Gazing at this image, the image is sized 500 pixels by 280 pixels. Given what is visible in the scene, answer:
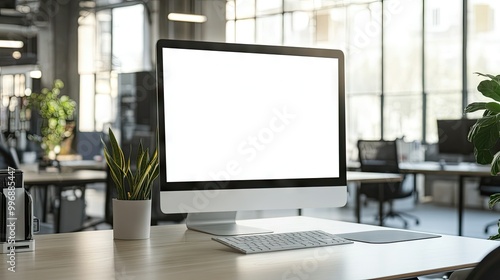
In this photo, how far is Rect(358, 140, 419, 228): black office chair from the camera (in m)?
6.55

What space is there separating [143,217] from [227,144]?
0.30m

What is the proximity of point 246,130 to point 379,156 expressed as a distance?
4.95 meters

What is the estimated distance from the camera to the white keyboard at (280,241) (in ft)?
5.34

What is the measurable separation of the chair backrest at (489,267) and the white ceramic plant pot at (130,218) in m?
1.04

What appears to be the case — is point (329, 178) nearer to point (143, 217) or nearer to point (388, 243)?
point (388, 243)

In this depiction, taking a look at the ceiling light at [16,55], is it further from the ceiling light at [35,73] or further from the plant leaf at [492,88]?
the plant leaf at [492,88]

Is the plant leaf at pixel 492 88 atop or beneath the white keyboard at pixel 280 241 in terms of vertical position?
atop

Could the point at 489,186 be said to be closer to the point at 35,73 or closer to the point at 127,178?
the point at 127,178

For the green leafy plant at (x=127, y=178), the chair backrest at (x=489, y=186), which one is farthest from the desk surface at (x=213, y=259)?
the chair backrest at (x=489, y=186)

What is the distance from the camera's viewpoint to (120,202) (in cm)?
178

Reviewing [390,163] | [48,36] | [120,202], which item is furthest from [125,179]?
[48,36]

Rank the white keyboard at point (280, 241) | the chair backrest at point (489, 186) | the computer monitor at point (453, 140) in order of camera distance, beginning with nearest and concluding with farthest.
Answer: the white keyboard at point (280, 241) → the chair backrest at point (489, 186) → the computer monitor at point (453, 140)

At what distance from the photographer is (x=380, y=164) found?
668cm

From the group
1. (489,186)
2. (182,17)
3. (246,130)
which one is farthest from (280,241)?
(182,17)
